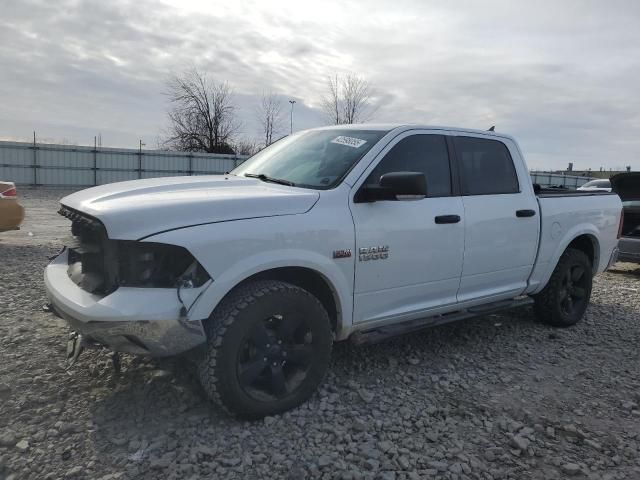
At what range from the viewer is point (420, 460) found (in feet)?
9.24

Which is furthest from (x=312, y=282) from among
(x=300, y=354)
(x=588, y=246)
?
(x=588, y=246)

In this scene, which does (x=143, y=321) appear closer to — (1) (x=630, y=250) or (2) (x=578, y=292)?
(2) (x=578, y=292)

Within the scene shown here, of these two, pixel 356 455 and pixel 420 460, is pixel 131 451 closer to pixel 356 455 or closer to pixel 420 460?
pixel 356 455

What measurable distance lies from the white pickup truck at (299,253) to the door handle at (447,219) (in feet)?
0.04

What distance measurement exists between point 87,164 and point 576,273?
24.4 metres

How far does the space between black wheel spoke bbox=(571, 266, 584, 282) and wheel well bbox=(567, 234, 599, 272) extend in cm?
24

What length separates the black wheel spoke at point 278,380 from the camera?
10.1ft

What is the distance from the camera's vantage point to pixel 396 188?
3.30m

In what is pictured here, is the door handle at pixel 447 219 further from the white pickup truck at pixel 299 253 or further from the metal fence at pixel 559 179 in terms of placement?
the metal fence at pixel 559 179

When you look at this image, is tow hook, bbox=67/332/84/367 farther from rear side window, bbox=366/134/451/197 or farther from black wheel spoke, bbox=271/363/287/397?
rear side window, bbox=366/134/451/197

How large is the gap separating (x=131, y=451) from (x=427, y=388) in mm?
2016

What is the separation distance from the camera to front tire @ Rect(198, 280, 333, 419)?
2.86 m

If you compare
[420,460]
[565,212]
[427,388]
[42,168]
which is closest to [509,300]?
[565,212]

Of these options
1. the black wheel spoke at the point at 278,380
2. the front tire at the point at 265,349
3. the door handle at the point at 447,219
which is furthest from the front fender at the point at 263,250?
the door handle at the point at 447,219
